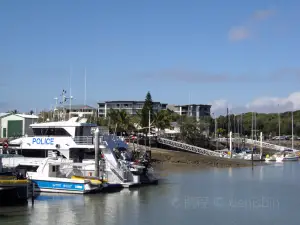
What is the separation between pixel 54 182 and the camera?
39.9m

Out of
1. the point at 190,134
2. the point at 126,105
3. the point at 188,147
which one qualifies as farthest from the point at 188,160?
the point at 126,105

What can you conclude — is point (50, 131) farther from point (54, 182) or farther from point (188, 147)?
point (188, 147)

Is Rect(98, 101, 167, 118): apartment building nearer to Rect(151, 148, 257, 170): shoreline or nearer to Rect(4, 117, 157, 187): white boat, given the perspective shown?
Rect(151, 148, 257, 170): shoreline

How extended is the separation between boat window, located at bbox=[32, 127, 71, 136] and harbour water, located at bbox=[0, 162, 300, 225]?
25.1ft

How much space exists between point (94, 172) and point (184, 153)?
43550 mm

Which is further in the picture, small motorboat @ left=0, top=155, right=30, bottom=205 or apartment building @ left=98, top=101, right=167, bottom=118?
apartment building @ left=98, top=101, right=167, bottom=118

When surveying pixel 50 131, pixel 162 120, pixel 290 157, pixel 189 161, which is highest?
pixel 162 120

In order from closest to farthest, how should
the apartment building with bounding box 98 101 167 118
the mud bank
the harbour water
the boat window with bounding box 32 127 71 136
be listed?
1. the harbour water
2. the boat window with bounding box 32 127 71 136
3. the mud bank
4. the apartment building with bounding box 98 101 167 118

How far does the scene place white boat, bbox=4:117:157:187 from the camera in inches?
1709

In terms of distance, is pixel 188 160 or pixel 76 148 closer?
pixel 76 148

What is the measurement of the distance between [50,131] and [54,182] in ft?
23.3

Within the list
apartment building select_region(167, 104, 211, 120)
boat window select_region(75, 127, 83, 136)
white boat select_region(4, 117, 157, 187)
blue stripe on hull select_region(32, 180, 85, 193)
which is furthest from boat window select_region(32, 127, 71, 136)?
apartment building select_region(167, 104, 211, 120)

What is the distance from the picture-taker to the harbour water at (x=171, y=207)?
3123 cm

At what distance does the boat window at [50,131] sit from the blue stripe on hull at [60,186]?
20.4ft
